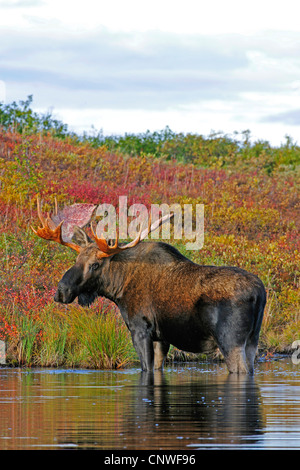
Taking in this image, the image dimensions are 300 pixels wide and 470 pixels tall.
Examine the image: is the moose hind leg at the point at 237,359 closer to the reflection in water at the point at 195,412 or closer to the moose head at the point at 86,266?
the reflection in water at the point at 195,412

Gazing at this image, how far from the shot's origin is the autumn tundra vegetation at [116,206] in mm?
14875

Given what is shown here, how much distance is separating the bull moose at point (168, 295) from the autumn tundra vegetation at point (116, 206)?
139 cm

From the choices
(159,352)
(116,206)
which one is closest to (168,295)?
(159,352)

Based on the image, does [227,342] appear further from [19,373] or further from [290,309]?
[290,309]

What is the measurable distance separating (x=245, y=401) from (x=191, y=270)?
2.76 metres

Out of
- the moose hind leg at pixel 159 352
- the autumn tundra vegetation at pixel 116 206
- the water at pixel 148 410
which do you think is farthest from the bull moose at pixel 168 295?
the autumn tundra vegetation at pixel 116 206

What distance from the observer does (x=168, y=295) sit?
1227 centimetres

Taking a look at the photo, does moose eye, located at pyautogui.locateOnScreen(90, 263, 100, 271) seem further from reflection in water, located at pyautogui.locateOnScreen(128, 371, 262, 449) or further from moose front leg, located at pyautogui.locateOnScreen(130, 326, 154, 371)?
reflection in water, located at pyautogui.locateOnScreen(128, 371, 262, 449)

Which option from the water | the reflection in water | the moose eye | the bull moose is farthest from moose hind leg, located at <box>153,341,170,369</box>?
the moose eye

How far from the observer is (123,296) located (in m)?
12.8

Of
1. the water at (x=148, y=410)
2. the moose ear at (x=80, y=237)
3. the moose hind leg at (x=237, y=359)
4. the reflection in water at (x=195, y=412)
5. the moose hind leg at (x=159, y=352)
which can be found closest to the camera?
the water at (x=148, y=410)

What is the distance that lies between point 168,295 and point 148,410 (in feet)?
10.7
